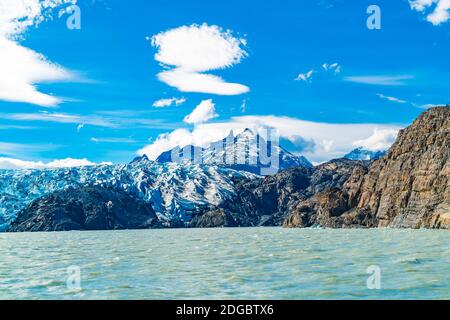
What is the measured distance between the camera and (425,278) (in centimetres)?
Result: 3675

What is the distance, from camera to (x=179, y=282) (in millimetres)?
37438
